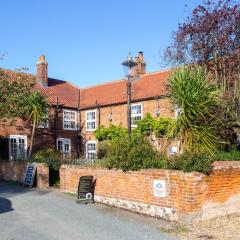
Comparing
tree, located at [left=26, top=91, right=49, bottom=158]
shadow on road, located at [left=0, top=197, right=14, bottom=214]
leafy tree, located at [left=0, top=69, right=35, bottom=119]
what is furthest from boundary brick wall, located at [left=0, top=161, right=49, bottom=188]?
tree, located at [left=26, top=91, right=49, bottom=158]

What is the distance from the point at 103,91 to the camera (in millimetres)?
34281

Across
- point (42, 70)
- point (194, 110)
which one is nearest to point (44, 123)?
point (42, 70)

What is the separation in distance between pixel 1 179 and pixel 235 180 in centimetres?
1454

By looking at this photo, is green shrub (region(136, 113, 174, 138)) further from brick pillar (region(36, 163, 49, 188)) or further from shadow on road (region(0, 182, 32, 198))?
shadow on road (region(0, 182, 32, 198))

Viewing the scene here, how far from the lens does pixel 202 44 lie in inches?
614

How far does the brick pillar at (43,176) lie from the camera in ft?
58.6

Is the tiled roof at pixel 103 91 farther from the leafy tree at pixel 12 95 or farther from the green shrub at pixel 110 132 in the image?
the leafy tree at pixel 12 95

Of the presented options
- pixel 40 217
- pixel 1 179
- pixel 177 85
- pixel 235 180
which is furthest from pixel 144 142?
pixel 1 179

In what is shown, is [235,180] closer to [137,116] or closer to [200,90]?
[200,90]

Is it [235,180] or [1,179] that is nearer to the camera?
[235,180]

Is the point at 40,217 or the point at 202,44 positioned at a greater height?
the point at 202,44

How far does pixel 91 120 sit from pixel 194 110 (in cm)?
2075

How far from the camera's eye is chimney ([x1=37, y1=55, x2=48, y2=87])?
33.0 meters

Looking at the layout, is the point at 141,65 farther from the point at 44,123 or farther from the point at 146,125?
the point at 44,123
